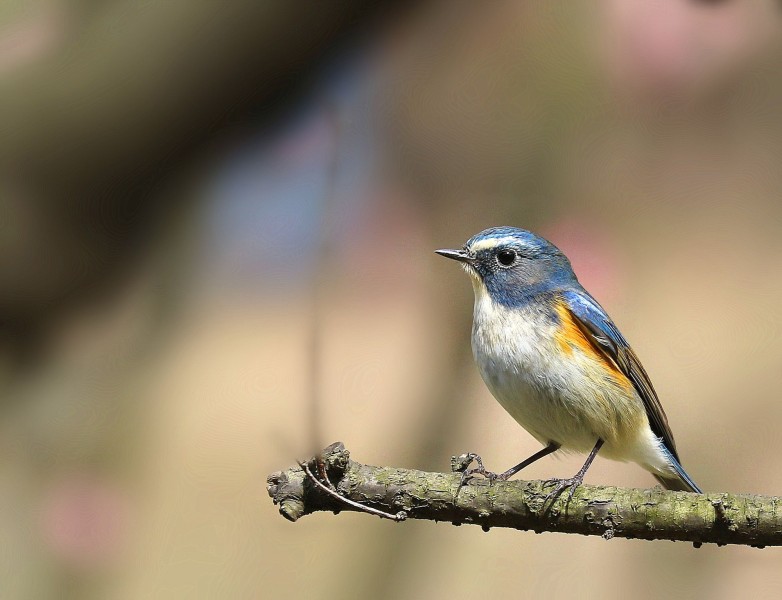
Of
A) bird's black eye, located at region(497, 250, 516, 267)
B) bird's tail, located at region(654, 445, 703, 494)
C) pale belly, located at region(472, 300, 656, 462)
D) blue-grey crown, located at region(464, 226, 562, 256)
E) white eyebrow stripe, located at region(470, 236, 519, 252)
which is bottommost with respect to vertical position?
bird's tail, located at region(654, 445, 703, 494)

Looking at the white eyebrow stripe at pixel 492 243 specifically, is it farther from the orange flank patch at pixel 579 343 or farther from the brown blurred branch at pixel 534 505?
the brown blurred branch at pixel 534 505

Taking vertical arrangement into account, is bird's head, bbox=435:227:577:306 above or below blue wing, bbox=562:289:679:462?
above

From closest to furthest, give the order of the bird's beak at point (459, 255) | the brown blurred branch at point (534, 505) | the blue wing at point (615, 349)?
the brown blurred branch at point (534, 505) → the bird's beak at point (459, 255) → the blue wing at point (615, 349)

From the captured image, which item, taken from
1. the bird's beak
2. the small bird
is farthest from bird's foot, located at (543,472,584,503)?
the bird's beak

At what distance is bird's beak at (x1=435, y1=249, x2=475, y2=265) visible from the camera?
946 millimetres

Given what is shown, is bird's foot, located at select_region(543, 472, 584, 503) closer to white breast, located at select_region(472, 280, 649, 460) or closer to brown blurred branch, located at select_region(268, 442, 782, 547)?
brown blurred branch, located at select_region(268, 442, 782, 547)

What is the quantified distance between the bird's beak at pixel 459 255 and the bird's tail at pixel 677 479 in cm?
39

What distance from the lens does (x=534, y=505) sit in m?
0.73

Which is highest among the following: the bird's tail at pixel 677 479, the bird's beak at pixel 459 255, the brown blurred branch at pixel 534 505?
the bird's beak at pixel 459 255

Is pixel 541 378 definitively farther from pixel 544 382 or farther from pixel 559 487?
pixel 559 487

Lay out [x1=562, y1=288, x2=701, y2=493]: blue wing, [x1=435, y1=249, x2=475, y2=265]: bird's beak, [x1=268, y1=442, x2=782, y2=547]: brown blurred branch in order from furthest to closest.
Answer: [x1=562, y1=288, x2=701, y2=493]: blue wing
[x1=435, y1=249, x2=475, y2=265]: bird's beak
[x1=268, y1=442, x2=782, y2=547]: brown blurred branch

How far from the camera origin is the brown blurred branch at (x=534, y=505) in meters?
0.69

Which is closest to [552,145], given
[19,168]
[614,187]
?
[614,187]

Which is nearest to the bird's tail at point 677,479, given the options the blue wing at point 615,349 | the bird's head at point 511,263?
the blue wing at point 615,349
